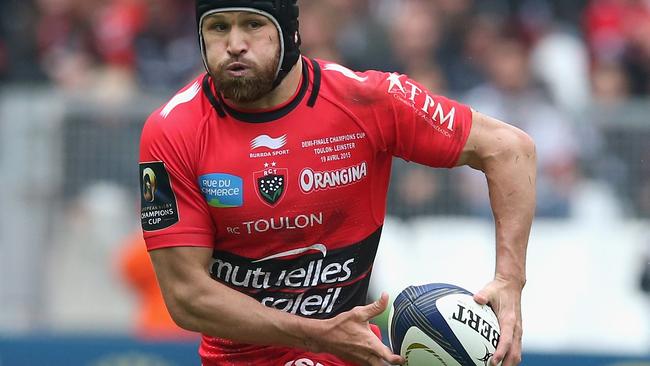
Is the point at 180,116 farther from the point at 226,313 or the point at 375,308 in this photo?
the point at 375,308

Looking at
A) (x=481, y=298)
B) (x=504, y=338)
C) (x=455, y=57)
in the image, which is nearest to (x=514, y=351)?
(x=504, y=338)

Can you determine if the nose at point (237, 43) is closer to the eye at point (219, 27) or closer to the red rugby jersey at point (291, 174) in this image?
the eye at point (219, 27)

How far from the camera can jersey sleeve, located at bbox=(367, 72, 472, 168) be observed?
5508mm

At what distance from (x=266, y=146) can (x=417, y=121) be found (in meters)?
0.64

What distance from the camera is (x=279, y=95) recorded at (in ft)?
17.9

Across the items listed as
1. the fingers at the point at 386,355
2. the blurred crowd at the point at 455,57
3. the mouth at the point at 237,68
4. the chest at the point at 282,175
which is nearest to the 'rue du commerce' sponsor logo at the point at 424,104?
the chest at the point at 282,175

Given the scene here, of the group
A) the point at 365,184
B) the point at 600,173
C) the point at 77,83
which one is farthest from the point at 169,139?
the point at 77,83

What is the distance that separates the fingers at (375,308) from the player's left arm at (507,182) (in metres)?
0.57

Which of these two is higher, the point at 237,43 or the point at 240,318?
the point at 237,43

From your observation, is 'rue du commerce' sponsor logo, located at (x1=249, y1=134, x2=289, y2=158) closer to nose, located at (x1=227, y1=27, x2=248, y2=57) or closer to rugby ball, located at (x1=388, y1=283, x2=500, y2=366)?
nose, located at (x1=227, y1=27, x2=248, y2=57)

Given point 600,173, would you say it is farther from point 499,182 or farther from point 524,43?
point 499,182

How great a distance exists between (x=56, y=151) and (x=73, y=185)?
1.01ft

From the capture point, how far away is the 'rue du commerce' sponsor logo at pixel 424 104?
5.53m

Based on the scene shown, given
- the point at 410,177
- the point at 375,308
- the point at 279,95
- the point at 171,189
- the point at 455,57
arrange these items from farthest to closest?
the point at 455,57
the point at 410,177
the point at 279,95
the point at 171,189
the point at 375,308
